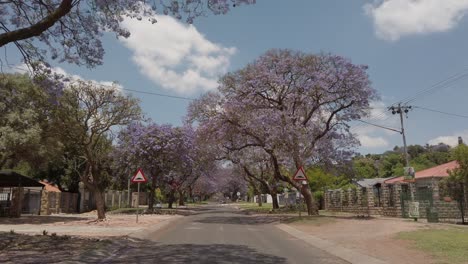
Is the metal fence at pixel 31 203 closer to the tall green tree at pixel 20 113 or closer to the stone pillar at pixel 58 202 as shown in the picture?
the stone pillar at pixel 58 202

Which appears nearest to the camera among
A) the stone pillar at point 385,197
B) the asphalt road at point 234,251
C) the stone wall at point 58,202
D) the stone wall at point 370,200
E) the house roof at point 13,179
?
the asphalt road at point 234,251

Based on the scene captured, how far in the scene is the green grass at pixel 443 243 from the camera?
1280 cm

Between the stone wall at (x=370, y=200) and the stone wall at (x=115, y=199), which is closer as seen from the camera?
the stone wall at (x=370, y=200)

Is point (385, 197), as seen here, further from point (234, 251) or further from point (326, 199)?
point (234, 251)

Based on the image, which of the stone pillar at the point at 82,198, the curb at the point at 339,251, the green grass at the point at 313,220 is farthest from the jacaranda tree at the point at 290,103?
the stone pillar at the point at 82,198

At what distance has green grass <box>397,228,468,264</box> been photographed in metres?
12.8

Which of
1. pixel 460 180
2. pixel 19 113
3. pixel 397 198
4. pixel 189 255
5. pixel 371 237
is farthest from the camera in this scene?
pixel 397 198

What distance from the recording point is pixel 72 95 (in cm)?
2652

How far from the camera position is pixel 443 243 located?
1570 cm

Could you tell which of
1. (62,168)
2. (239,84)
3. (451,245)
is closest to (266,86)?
(239,84)

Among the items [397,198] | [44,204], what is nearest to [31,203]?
[44,204]

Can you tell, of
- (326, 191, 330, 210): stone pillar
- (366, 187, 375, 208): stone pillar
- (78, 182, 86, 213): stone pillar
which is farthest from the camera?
(326, 191, 330, 210): stone pillar

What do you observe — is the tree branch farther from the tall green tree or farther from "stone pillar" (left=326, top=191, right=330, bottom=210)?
"stone pillar" (left=326, top=191, right=330, bottom=210)

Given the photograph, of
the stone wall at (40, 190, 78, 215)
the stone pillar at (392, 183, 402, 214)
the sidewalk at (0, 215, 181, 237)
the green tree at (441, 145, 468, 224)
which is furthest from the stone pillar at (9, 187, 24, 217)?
the green tree at (441, 145, 468, 224)
